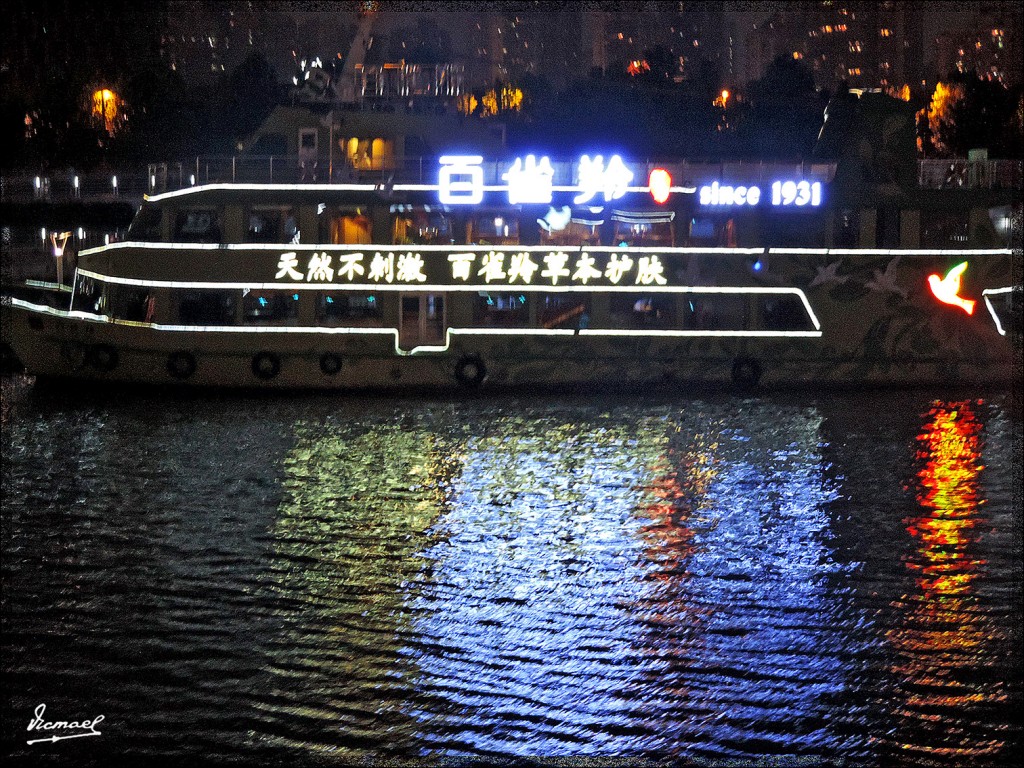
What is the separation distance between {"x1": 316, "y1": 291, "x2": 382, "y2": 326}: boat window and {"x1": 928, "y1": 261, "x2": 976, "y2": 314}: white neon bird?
42.5 feet

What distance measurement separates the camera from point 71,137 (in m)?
58.4

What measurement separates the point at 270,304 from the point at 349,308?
1794 millimetres

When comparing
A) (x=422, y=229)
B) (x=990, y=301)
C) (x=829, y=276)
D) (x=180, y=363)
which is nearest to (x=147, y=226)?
(x=180, y=363)

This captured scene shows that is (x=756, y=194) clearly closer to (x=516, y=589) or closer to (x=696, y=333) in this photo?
(x=696, y=333)

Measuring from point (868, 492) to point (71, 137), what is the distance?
156 ft

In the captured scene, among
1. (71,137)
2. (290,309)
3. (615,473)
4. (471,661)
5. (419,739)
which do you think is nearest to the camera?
(419,739)

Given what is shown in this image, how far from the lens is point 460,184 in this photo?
29.5m

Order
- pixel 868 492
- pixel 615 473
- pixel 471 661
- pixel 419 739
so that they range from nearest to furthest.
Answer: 1. pixel 419 739
2. pixel 471 661
3. pixel 868 492
4. pixel 615 473

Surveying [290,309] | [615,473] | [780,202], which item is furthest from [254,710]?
[780,202]

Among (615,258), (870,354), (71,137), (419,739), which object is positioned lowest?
(419,739)

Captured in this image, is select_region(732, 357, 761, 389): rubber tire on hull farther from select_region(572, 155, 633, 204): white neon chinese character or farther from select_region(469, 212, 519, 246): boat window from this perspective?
select_region(469, 212, 519, 246): boat window

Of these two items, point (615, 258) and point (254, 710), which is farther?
point (615, 258)

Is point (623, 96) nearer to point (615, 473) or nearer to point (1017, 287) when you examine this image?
point (1017, 287)

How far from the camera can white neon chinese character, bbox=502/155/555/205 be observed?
96.8ft
